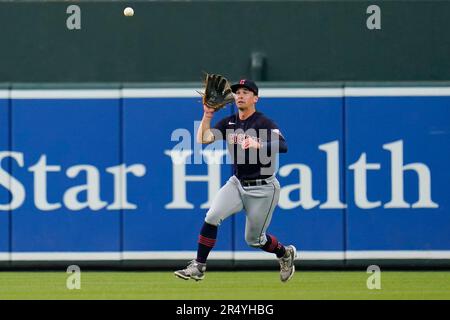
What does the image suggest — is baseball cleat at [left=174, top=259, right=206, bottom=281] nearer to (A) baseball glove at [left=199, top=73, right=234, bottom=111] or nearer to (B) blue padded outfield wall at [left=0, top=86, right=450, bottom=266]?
(A) baseball glove at [left=199, top=73, right=234, bottom=111]

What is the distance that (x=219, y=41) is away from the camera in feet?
45.2

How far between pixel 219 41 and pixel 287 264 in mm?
2755

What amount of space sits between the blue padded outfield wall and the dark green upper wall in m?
0.36

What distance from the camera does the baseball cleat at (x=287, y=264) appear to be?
12.1 m

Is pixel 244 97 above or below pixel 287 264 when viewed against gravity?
above

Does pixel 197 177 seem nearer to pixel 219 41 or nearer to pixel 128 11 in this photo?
pixel 219 41

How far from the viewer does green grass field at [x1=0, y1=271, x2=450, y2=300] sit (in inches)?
Answer: 458

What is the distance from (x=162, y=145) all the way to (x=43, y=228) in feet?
4.75

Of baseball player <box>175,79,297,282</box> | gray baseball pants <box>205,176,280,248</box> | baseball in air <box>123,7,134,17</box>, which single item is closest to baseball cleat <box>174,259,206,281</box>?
baseball player <box>175,79,297,282</box>

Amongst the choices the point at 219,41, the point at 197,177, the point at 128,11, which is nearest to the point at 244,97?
the point at 197,177

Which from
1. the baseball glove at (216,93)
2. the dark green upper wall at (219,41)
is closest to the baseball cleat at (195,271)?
the baseball glove at (216,93)

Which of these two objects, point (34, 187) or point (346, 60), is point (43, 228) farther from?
point (346, 60)

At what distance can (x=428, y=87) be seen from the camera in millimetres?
13555
